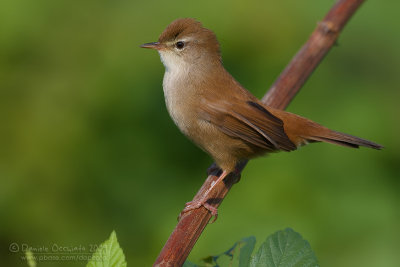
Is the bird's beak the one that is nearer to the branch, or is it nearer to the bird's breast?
the bird's breast

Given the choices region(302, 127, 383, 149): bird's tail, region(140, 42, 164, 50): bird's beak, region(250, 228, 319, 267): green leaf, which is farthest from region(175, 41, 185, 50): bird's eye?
region(250, 228, 319, 267): green leaf

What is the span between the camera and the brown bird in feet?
12.0

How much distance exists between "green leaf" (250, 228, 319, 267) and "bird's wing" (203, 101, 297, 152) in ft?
6.61

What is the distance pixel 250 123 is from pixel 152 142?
1.33m

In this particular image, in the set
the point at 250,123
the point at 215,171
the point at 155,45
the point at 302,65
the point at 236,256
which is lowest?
the point at 236,256

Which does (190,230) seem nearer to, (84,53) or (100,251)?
(100,251)

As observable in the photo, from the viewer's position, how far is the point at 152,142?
4723 mm

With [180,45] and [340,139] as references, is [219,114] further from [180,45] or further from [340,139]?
[340,139]

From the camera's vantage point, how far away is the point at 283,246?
1581 millimetres

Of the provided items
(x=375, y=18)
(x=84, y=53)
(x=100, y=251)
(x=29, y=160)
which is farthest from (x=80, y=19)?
(x=100, y=251)

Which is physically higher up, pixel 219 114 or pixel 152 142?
pixel 152 142

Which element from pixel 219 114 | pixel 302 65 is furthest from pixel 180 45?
pixel 302 65

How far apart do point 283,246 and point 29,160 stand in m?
3.50

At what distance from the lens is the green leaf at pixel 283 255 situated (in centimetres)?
152
